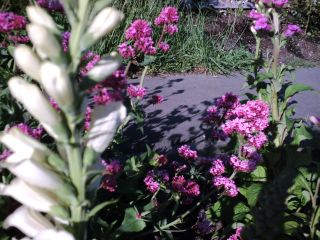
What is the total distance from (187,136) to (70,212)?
314 centimetres

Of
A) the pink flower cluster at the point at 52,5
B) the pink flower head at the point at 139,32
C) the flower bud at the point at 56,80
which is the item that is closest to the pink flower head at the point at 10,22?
the pink flower cluster at the point at 52,5

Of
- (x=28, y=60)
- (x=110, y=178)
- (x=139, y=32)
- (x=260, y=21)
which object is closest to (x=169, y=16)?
(x=139, y=32)

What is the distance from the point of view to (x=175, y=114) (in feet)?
15.7

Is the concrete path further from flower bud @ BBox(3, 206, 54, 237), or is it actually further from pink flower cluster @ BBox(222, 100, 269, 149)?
flower bud @ BBox(3, 206, 54, 237)


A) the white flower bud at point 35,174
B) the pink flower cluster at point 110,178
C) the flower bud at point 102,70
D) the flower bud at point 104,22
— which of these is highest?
the flower bud at point 104,22

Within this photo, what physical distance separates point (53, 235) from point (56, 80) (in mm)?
375

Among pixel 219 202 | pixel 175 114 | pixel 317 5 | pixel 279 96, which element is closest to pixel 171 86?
pixel 175 114

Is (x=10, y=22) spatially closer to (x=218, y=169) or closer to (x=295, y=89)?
(x=218, y=169)

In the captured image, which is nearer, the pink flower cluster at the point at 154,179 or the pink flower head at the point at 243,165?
the pink flower cluster at the point at 154,179

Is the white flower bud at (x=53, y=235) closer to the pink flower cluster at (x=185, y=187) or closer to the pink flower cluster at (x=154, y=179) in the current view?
the pink flower cluster at (x=154, y=179)

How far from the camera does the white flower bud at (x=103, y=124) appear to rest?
43.7 inches

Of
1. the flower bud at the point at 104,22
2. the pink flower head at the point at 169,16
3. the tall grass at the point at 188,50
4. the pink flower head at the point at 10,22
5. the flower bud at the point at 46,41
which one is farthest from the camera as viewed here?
the tall grass at the point at 188,50

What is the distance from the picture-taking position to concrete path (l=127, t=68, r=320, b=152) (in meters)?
4.08

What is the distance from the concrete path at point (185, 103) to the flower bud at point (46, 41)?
2758mm
